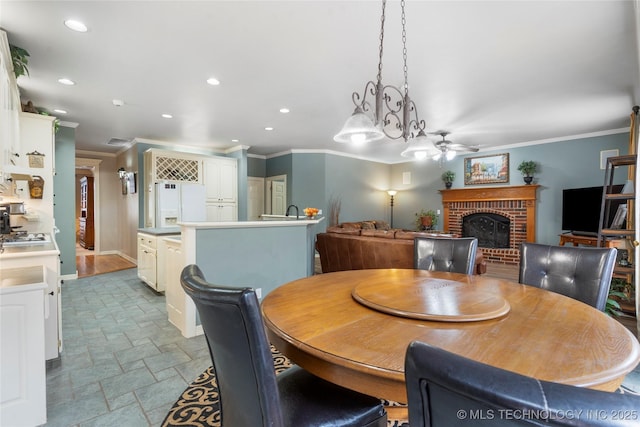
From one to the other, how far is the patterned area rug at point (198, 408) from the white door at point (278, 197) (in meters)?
5.46

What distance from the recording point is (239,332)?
2.69 feet

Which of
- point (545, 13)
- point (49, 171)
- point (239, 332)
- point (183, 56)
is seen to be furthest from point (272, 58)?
point (49, 171)

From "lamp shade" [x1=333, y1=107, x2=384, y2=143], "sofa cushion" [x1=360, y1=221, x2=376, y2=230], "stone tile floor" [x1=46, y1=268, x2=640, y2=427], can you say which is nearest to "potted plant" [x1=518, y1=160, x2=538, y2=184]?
"sofa cushion" [x1=360, y1=221, x2=376, y2=230]

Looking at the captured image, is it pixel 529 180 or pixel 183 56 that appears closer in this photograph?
pixel 183 56

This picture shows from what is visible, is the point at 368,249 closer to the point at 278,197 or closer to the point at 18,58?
the point at 278,197

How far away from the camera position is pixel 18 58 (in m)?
2.68

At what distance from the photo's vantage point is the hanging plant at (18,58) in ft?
8.64

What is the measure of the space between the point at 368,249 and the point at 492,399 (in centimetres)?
413

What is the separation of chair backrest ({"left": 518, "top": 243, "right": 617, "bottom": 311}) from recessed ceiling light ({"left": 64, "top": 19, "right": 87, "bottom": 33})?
3.55 m

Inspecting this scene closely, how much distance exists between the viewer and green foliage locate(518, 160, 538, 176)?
614 centimetres

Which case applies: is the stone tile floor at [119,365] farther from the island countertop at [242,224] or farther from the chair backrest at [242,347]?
the chair backrest at [242,347]

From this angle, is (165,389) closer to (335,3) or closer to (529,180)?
(335,3)

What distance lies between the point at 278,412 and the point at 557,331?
0.99 m

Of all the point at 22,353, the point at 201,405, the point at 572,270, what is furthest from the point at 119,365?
the point at 572,270
